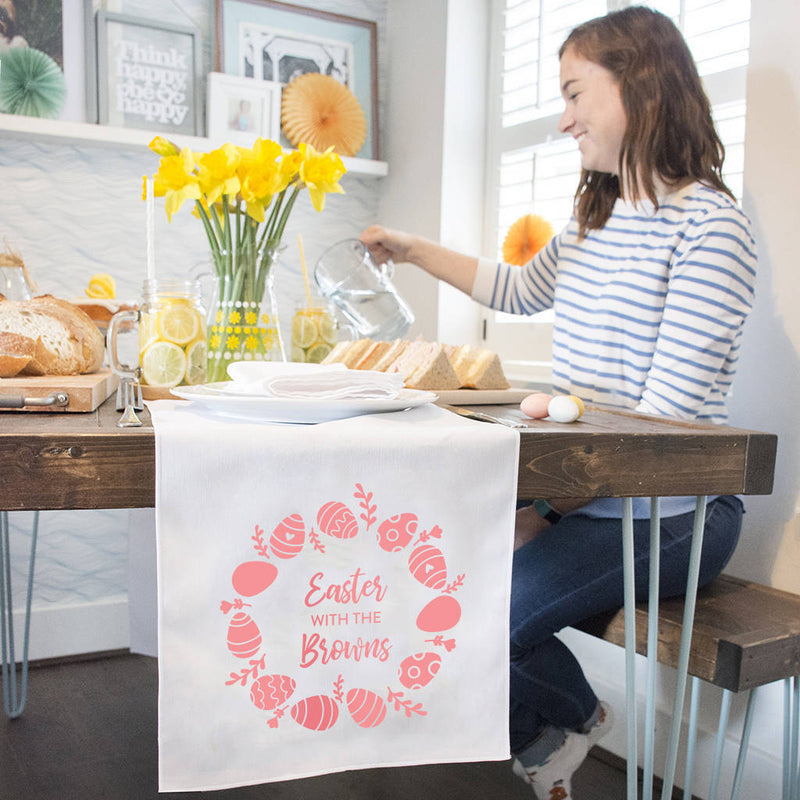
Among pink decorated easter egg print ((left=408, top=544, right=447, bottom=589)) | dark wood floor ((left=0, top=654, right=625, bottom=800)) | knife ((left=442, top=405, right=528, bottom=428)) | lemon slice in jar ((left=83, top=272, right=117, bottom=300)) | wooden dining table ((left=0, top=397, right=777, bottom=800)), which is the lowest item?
dark wood floor ((left=0, top=654, right=625, bottom=800))

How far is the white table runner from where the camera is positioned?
77 centimetres

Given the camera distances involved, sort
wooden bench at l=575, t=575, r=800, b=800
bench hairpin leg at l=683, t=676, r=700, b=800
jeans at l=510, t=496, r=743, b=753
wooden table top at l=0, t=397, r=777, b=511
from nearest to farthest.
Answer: wooden table top at l=0, t=397, r=777, b=511 < wooden bench at l=575, t=575, r=800, b=800 < jeans at l=510, t=496, r=743, b=753 < bench hairpin leg at l=683, t=676, r=700, b=800

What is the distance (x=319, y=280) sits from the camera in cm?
170

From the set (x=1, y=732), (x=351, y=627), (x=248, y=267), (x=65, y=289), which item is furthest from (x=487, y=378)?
(x=65, y=289)

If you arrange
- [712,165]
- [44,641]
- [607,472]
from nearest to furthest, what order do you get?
[607,472] < [712,165] < [44,641]

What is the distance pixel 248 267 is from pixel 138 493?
0.59 meters

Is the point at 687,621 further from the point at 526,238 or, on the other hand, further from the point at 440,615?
the point at 526,238

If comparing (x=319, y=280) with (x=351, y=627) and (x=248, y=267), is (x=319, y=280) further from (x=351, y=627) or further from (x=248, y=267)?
(x=351, y=627)

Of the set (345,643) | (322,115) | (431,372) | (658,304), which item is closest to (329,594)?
(345,643)

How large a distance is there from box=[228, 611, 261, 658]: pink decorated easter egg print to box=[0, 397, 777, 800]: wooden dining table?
0.13 meters

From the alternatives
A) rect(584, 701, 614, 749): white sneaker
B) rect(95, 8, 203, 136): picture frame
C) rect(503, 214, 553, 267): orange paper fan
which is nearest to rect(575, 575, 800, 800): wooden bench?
rect(584, 701, 614, 749): white sneaker

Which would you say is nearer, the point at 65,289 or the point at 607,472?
the point at 607,472

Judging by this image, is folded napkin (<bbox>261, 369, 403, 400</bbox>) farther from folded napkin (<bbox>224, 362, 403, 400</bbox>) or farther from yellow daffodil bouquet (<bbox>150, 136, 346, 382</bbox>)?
yellow daffodil bouquet (<bbox>150, 136, 346, 382</bbox>)

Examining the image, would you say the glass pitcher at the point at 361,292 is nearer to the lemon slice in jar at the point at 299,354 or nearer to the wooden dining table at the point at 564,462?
the lemon slice in jar at the point at 299,354
